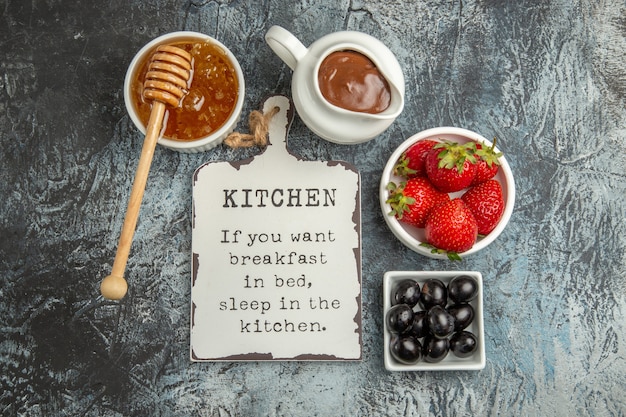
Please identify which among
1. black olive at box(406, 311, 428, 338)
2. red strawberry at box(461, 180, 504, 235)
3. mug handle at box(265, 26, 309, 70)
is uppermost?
mug handle at box(265, 26, 309, 70)

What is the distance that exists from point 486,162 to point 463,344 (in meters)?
0.32

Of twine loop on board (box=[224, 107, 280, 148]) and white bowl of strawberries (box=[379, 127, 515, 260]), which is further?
twine loop on board (box=[224, 107, 280, 148])

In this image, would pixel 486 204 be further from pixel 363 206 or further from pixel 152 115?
pixel 152 115

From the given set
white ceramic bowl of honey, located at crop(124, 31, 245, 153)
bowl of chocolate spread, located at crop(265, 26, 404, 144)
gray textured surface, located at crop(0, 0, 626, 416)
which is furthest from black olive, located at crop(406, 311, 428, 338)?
white ceramic bowl of honey, located at crop(124, 31, 245, 153)

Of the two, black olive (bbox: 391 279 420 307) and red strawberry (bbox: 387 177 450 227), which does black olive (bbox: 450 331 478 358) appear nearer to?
black olive (bbox: 391 279 420 307)

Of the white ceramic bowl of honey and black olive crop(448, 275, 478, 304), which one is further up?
the white ceramic bowl of honey

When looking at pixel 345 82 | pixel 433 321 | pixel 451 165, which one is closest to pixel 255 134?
pixel 345 82

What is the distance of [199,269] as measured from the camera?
124 cm

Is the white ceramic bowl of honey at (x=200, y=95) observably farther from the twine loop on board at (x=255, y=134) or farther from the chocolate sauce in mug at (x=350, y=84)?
the chocolate sauce in mug at (x=350, y=84)

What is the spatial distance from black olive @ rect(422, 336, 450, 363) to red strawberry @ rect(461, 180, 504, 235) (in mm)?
214

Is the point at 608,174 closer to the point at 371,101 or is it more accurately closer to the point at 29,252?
the point at 371,101

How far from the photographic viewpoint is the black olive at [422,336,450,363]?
3.73ft

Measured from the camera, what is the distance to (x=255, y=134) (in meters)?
1.24

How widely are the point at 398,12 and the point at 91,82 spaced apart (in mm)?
617
